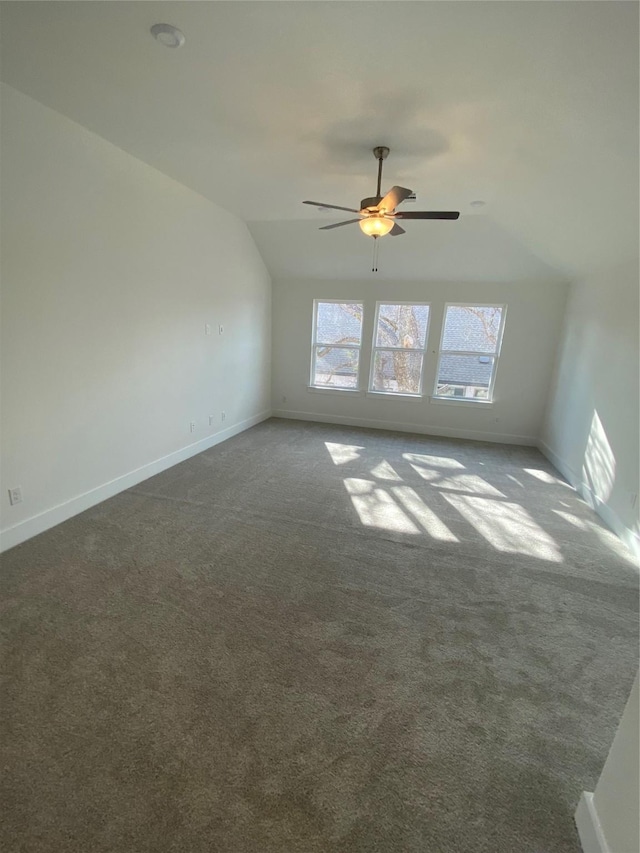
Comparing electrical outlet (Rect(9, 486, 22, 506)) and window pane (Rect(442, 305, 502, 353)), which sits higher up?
window pane (Rect(442, 305, 502, 353))

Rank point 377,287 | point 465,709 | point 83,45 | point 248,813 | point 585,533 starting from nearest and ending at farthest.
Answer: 1. point 248,813
2. point 465,709
3. point 83,45
4. point 585,533
5. point 377,287

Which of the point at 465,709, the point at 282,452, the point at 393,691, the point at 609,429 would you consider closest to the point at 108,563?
the point at 393,691

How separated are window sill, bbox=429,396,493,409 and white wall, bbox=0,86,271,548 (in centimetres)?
343

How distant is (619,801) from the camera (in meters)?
1.12

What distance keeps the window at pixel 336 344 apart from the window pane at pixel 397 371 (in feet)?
1.14

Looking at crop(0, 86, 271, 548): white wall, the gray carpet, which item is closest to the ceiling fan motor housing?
crop(0, 86, 271, 548): white wall

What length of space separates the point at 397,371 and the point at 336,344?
1.09 metres

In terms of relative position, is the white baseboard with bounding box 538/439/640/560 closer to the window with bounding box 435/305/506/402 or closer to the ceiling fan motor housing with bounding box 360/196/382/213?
the window with bounding box 435/305/506/402

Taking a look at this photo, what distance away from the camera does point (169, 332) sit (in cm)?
397

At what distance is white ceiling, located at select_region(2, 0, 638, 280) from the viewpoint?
65.3 inches

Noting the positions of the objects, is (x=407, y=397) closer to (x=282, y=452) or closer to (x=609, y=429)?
(x=282, y=452)

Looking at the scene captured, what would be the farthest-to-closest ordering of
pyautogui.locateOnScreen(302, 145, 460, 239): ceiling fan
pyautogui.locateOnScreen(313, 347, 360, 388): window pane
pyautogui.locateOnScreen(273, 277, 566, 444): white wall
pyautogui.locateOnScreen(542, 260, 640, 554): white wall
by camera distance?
1. pyautogui.locateOnScreen(313, 347, 360, 388): window pane
2. pyautogui.locateOnScreen(273, 277, 566, 444): white wall
3. pyautogui.locateOnScreen(542, 260, 640, 554): white wall
4. pyautogui.locateOnScreen(302, 145, 460, 239): ceiling fan

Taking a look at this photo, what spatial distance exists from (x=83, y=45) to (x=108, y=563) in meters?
2.91

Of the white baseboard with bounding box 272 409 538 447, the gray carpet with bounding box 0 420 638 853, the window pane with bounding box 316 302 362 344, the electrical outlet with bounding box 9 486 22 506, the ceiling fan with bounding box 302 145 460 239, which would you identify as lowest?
the gray carpet with bounding box 0 420 638 853
